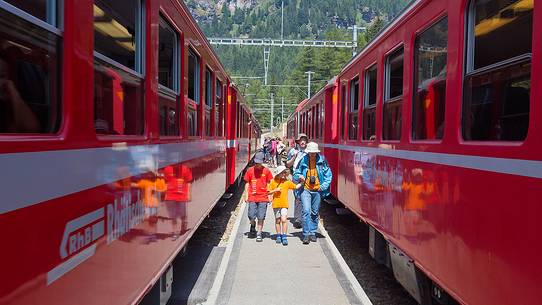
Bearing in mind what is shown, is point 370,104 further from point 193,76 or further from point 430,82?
point 430,82

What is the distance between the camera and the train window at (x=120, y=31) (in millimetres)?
2803

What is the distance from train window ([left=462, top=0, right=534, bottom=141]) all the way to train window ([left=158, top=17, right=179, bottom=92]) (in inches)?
93.3

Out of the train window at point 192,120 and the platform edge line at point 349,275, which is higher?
the train window at point 192,120

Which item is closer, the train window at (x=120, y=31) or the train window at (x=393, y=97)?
the train window at (x=120, y=31)

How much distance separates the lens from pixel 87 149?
245 centimetres

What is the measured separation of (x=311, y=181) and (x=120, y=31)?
5.60 meters

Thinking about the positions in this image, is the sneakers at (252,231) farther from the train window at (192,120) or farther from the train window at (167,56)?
the train window at (167,56)

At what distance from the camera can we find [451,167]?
3496mm

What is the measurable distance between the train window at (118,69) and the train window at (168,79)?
1.94 feet

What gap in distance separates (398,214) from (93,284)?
3157mm

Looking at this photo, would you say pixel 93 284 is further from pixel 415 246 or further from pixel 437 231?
pixel 415 246

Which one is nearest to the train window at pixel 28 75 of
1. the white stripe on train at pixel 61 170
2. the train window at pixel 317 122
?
the white stripe on train at pixel 61 170

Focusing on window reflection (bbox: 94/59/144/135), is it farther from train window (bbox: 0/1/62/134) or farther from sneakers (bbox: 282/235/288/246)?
sneakers (bbox: 282/235/288/246)

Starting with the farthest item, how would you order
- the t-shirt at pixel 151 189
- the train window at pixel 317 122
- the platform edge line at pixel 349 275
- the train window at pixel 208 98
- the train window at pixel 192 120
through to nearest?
the train window at pixel 317 122 < the train window at pixel 208 98 < the train window at pixel 192 120 < the platform edge line at pixel 349 275 < the t-shirt at pixel 151 189
